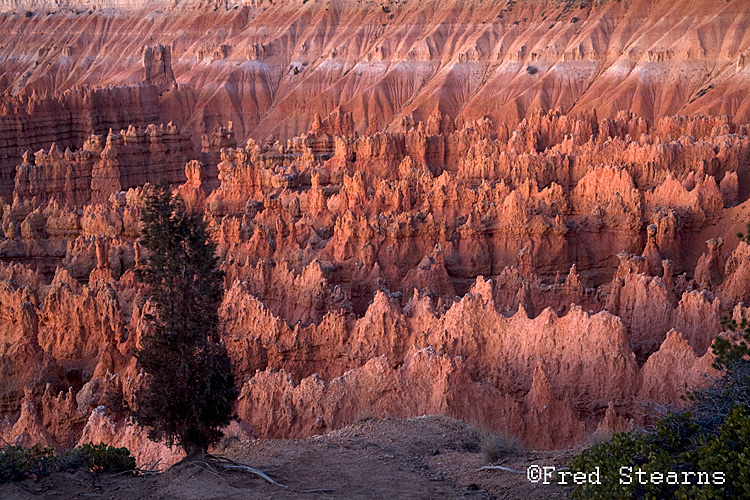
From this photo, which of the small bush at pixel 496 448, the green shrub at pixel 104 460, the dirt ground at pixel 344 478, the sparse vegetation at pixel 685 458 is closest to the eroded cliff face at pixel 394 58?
the dirt ground at pixel 344 478

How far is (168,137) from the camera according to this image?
49688 mm

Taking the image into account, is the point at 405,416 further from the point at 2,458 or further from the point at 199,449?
the point at 2,458

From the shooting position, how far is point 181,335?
10.0 m

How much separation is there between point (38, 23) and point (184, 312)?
111436 mm

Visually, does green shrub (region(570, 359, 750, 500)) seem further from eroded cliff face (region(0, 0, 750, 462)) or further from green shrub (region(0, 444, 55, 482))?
green shrub (region(0, 444, 55, 482))

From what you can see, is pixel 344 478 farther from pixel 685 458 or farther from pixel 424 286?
pixel 424 286

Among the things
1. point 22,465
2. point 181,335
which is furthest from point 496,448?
point 22,465

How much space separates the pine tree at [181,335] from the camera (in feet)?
32.3

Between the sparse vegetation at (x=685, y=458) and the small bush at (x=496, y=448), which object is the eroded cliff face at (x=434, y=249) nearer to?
the small bush at (x=496, y=448)

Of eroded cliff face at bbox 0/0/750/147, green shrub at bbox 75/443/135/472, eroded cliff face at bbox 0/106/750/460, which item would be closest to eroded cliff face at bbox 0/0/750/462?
eroded cliff face at bbox 0/106/750/460

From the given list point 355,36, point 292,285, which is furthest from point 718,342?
point 355,36

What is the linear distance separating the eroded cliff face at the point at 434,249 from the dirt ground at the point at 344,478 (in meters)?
1.43

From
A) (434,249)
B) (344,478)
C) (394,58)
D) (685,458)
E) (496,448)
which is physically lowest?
(344,478)

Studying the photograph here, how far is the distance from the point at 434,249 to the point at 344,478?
1611 centimetres
